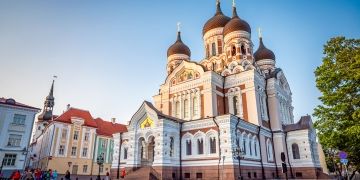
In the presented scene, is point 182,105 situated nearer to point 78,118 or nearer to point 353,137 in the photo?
point 353,137

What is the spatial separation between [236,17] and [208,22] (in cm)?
482

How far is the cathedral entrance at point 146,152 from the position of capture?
75.5ft

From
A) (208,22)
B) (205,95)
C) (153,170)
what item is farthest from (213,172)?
(208,22)

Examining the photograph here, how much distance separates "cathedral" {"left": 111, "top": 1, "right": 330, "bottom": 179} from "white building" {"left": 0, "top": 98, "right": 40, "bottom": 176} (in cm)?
1122

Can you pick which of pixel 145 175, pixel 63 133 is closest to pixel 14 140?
pixel 63 133

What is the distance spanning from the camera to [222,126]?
1975 cm

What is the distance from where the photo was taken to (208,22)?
35969mm

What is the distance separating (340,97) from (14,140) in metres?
31.2

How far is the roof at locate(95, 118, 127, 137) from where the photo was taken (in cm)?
4225

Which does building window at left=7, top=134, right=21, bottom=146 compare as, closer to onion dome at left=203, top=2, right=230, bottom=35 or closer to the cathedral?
the cathedral

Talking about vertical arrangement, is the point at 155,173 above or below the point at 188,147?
below

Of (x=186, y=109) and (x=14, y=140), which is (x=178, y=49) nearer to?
(x=186, y=109)

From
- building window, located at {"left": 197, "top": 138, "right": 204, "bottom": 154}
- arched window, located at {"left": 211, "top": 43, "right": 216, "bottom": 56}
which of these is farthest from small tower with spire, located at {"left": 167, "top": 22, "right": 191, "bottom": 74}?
building window, located at {"left": 197, "top": 138, "right": 204, "bottom": 154}

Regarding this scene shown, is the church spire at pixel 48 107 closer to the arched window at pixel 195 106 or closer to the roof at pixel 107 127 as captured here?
the roof at pixel 107 127
